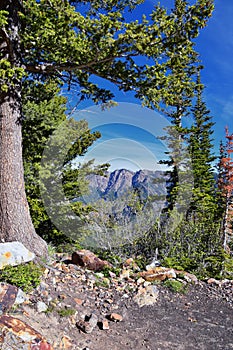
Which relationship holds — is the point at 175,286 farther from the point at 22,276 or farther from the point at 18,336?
the point at 18,336

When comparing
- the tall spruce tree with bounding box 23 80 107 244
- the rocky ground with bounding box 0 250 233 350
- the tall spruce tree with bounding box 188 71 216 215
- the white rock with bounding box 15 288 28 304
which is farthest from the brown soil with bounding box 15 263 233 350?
the tall spruce tree with bounding box 188 71 216 215

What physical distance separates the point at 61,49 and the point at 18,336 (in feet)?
14.7

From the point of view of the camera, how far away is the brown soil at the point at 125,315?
3.53m

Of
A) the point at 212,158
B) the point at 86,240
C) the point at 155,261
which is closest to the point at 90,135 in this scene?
the point at 86,240

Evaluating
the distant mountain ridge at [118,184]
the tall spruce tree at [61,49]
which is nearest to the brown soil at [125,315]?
the tall spruce tree at [61,49]

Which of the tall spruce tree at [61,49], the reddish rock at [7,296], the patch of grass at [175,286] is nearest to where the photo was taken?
the reddish rock at [7,296]

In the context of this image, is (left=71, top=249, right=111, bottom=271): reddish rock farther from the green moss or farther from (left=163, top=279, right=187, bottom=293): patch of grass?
the green moss

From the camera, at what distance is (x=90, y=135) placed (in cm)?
851

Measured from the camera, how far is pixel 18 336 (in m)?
2.67

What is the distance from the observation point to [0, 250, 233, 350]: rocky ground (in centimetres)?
353

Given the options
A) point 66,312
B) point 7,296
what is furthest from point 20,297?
point 66,312

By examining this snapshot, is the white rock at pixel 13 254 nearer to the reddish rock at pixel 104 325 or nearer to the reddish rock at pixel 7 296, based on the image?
the reddish rock at pixel 7 296

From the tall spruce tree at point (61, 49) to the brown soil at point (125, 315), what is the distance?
108cm

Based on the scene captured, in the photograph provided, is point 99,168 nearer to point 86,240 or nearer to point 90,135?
point 90,135
